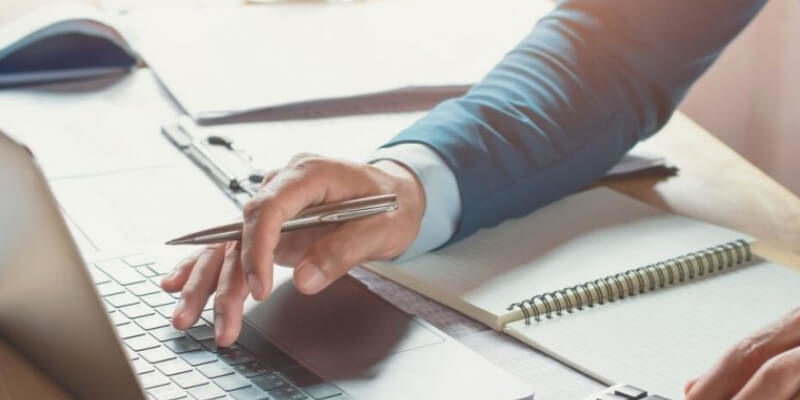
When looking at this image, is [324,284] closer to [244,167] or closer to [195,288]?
[195,288]

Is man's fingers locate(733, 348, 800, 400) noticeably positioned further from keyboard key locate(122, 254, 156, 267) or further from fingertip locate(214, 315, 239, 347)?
keyboard key locate(122, 254, 156, 267)

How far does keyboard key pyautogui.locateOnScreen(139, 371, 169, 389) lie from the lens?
2.28ft

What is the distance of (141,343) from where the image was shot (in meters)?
0.75

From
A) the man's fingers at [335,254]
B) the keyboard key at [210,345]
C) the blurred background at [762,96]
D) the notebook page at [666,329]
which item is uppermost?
the man's fingers at [335,254]

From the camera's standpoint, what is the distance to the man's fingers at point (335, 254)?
79 centimetres

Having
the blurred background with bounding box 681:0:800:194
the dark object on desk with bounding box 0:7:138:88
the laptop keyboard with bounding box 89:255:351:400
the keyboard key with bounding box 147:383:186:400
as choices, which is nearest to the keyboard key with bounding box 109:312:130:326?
the laptop keyboard with bounding box 89:255:351:400

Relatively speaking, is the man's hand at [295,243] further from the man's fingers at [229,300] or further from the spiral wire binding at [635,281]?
the spiral wire binding at [635,281]

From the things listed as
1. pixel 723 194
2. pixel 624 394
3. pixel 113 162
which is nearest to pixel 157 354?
pixel 624 394

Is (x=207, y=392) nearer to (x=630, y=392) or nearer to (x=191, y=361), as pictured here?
A: (x=191, y=361)

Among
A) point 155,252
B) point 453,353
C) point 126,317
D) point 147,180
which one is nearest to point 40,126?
point 147,180

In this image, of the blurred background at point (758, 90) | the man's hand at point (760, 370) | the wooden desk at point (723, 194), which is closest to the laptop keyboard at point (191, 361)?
the man's hand at point (760, 370)

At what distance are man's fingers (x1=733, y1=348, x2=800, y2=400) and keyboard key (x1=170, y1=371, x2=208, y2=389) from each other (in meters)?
0.31

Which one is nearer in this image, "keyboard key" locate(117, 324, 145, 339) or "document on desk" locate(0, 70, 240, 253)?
"keyboard key" locate(117, 324, 145, 339)

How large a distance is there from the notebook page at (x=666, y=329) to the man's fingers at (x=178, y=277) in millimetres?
227
